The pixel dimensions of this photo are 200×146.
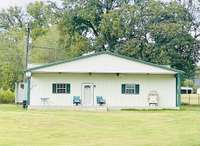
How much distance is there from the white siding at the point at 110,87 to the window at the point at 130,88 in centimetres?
28

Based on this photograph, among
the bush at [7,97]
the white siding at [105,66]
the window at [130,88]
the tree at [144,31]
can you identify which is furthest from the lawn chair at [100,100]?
the bush at [7,97]

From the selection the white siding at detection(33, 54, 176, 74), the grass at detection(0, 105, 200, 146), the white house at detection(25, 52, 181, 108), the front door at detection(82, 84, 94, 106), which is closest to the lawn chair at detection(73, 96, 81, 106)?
the white house at detection(25, 52, 181, 108)

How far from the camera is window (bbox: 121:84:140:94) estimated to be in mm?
45156

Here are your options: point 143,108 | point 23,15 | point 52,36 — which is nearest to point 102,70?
point 143,108

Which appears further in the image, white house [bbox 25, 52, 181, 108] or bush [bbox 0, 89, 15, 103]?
bush [bbox 0, 89, 15, 103]

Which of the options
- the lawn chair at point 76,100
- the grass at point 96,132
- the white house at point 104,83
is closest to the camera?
the grass at point 96,132

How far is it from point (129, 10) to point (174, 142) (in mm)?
42576

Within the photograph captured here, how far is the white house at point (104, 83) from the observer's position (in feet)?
147

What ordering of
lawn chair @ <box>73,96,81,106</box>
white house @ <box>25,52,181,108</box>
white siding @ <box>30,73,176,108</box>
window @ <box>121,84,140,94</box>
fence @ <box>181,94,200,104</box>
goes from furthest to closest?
fence @ <box>181,94,200,104</box>, window @ <box>121,84,140,94</box>, white siding @ <box>30,73,176,108</box>, white house @ <box>25,52,181,108</box>, lawn chair @ <box>73,96,81,106</box>

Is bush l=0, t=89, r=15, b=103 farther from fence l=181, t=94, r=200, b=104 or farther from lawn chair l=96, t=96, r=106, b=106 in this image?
fence l=181, t=94, r=200, b=104

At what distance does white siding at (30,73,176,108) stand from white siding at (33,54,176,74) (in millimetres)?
711

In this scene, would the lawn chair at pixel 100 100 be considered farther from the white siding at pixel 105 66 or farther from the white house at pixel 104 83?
the white siding at pixel 105 66

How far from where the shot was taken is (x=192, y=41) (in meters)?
59.0

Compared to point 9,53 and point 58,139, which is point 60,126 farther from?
point 9,53
